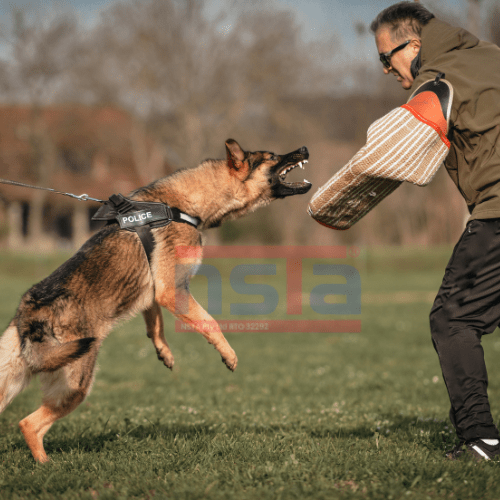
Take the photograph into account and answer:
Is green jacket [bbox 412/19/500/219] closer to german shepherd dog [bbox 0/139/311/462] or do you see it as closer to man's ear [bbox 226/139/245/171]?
german shepherd dog [bbox 0/139/311/462]

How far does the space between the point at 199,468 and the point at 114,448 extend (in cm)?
89

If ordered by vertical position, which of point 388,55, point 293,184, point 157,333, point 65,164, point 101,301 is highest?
point 65,164

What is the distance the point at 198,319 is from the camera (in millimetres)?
3865

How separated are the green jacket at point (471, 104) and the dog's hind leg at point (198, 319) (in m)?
1.93

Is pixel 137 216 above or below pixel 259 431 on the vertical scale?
above

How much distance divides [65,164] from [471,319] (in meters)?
34.5

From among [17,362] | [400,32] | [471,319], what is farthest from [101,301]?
[400,32]

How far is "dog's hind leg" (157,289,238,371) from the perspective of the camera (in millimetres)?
3824

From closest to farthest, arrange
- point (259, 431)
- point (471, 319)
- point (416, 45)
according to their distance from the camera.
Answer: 1. point (471, 319)
2. point (416, 45)
3. point (259, 431)

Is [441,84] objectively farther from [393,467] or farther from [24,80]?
[24,80]

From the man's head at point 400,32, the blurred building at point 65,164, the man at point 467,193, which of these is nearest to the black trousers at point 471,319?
the man at point 467,193

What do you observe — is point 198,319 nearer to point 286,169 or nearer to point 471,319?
point 286,169

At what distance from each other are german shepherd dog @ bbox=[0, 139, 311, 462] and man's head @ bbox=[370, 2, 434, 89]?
146 cm

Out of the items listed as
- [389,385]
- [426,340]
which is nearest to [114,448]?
[389,385]
